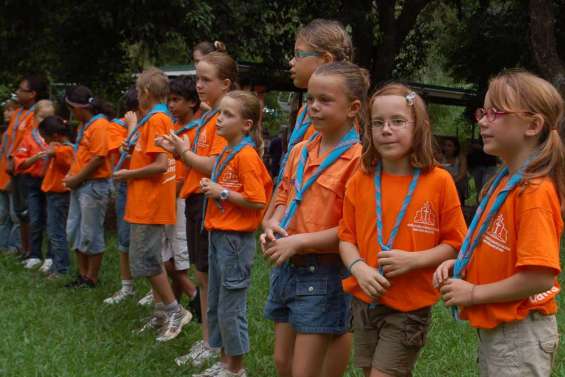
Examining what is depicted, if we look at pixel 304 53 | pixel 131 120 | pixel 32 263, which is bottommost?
pixel 32 263

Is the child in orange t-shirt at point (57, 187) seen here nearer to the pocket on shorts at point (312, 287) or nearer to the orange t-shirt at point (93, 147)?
the orange t-shirt at point (93, 147)

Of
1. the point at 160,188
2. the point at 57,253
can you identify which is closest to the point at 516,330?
the point at 160,188

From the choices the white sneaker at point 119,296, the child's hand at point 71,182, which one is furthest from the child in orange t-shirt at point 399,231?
the child's hand at point 71,182

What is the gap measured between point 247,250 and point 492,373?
2.03 meters

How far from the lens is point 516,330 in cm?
286

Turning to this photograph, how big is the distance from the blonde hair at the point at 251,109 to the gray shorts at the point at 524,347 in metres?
2.24

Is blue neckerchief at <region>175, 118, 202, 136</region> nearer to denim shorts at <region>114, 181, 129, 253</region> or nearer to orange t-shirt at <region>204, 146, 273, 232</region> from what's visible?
orange t-shirt at <region>204, 146, 273, 232</region>

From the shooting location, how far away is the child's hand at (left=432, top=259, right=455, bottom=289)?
298 centimetres

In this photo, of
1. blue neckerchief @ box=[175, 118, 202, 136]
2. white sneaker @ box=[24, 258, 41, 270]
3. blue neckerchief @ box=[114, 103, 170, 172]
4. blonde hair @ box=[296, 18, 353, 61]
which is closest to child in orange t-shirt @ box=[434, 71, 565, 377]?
blonde hair @ box=[296, 18, 353, 61]

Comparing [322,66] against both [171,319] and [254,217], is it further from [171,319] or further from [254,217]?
[171,319]

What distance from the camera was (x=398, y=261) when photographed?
3154 mm

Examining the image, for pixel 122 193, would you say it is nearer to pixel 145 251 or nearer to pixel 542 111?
pixel 145 251

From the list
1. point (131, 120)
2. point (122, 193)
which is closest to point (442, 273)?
point (131, 120)

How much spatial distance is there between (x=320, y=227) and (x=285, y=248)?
0.21 m
